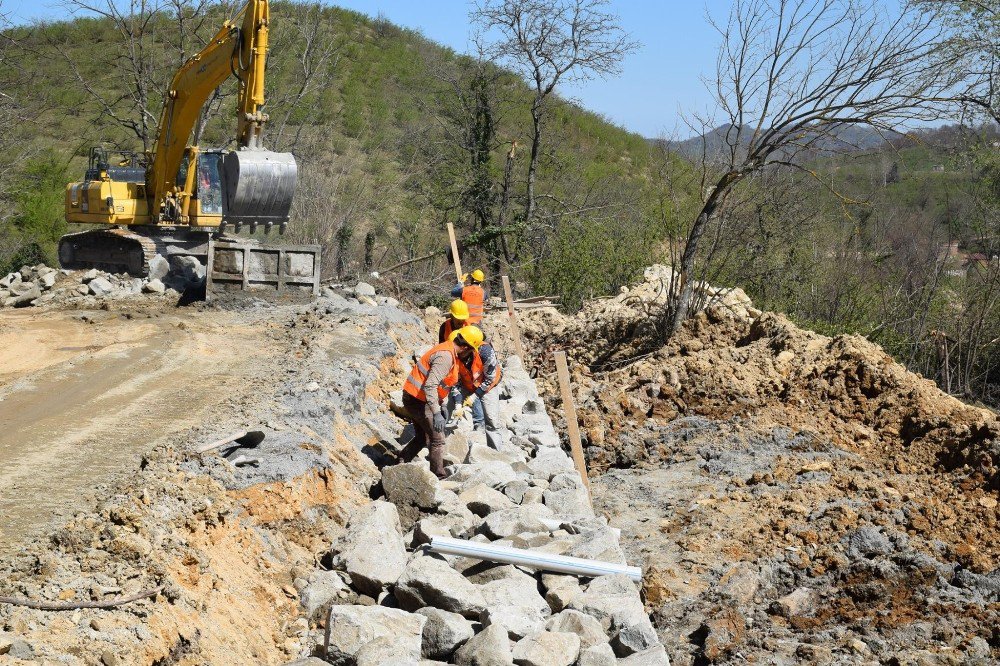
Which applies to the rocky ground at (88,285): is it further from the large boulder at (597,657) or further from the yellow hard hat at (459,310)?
the large boulder at (597,657)

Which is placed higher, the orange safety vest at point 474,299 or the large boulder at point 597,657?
the orange safety vest at point 474,299

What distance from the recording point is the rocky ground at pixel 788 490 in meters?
7.51

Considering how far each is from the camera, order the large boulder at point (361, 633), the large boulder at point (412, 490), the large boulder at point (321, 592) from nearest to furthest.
→ the large boulder at point (361, 633)
the large boulder at point (321, 592)
the large boulder at point (412, 490)

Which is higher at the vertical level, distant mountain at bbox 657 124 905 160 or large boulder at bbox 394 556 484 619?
distant mountain at bbox 657 124 905 160

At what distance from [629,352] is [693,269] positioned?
1.77 metres

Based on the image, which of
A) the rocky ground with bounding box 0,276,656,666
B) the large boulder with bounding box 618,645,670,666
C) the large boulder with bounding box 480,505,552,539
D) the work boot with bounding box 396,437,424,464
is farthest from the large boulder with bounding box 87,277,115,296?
the large boulder with bounding box 618,645,670,666

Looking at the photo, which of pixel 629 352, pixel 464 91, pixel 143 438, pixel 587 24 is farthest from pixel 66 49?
pixel 143 438

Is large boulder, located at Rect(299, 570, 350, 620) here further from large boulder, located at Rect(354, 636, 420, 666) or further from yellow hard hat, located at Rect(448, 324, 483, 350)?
yellow hard hat, located at Rect(448, 324, 483, 350)

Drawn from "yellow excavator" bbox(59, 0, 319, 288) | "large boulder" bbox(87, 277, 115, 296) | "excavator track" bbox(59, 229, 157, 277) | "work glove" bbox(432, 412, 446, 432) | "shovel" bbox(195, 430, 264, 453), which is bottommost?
"shovel" bbox(195, 430, 264, 453)

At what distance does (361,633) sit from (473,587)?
3.32 ft

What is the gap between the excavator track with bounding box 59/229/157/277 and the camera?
16.4m

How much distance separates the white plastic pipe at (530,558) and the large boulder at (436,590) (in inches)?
17.5

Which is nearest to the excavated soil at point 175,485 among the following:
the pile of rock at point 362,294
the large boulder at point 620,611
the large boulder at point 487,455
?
the large boulder at point 487,455

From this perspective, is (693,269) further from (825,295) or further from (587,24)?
(587,24)
